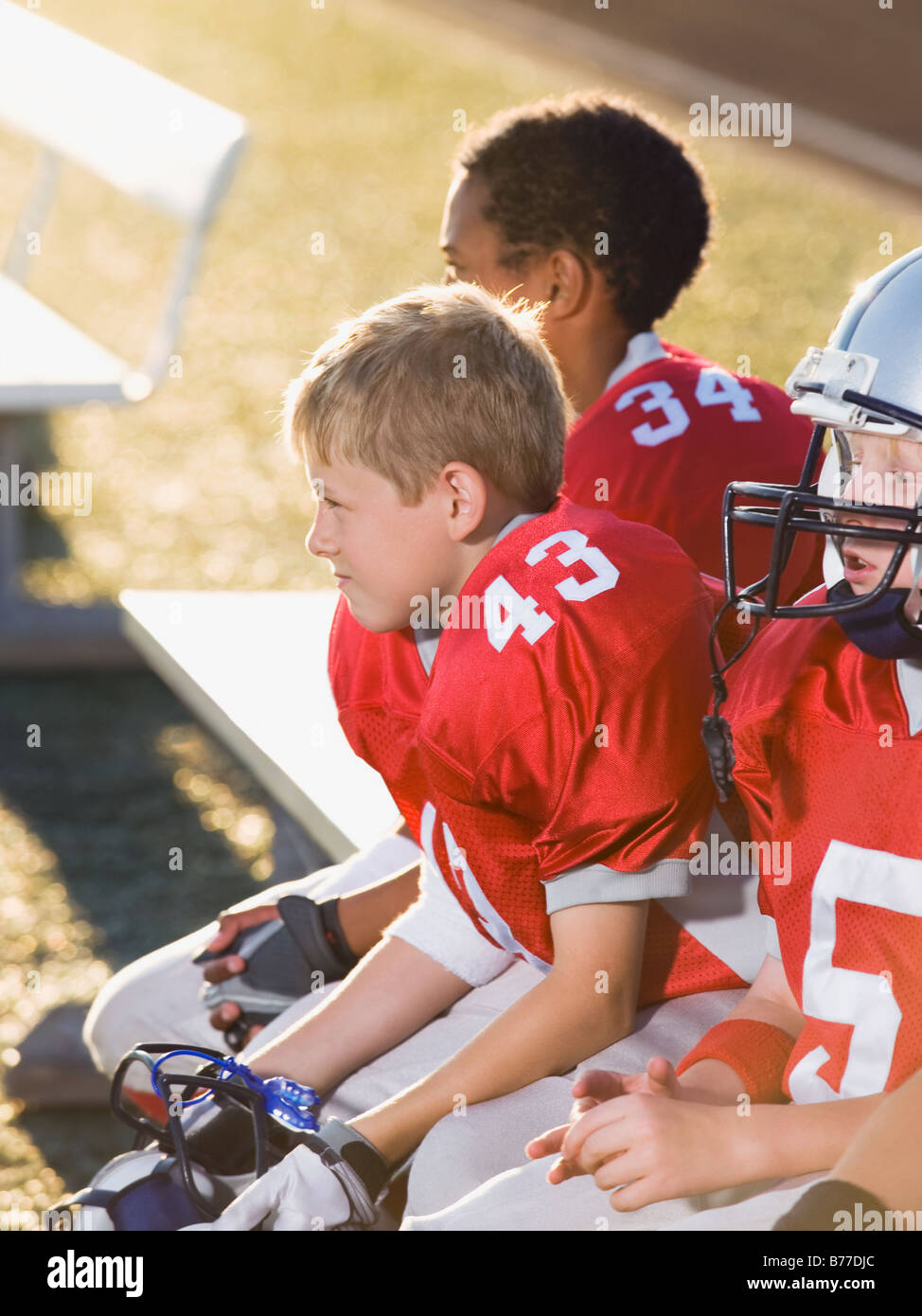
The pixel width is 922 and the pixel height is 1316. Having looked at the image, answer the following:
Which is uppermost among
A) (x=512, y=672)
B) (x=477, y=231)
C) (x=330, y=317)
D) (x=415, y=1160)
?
(x=330, y=317)

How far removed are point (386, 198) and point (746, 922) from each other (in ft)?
27.5

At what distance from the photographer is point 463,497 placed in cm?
165

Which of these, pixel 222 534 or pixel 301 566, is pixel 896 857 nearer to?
pixel 301 566

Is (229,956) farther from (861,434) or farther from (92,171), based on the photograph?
(92,171)

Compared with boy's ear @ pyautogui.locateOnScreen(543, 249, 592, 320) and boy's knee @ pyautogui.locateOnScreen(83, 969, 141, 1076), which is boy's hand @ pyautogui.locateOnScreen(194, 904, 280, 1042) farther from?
boy's ear @ pyautogui.locateOnScreen(543, 249, 592, 320)

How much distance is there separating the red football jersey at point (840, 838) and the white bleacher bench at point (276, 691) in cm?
87

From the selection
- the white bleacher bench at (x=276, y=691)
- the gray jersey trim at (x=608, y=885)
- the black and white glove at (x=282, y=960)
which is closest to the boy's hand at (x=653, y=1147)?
the gray jersey trim at (x=608, y=885)

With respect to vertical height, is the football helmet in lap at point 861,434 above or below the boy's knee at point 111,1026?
above

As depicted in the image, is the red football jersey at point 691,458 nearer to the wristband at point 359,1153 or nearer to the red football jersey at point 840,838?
the red football jersey at point 840,838

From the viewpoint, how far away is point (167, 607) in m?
2.99

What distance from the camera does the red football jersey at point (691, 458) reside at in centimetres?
203

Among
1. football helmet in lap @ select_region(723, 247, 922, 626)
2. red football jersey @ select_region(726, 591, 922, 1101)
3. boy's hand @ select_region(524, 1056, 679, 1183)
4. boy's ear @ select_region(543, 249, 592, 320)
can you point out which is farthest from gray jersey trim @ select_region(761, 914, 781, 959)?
boy's ear @ select_region(543, 249, 592, 320)

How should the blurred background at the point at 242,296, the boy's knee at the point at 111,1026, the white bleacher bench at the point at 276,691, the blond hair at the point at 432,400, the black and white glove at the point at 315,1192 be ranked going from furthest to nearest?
the blurred background at the point at 242,296 < the white bleacher bench at the point at 276,691 < the boy's knee at the point at 111,1026 < the blond hair at the point at 432,400 < the black and white glove at the point at 315,1192

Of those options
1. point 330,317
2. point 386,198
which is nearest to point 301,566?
point 330,317
